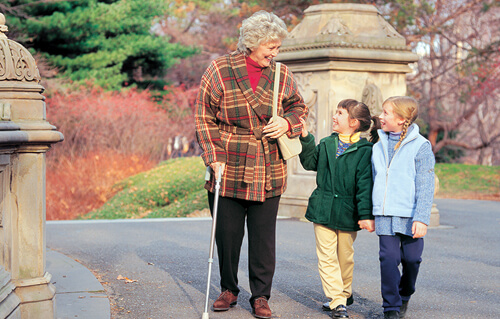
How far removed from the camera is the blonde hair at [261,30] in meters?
4.22

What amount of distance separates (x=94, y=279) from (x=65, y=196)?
941 cm

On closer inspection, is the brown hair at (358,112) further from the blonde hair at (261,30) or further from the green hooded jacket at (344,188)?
the blonde hair at (261,30)

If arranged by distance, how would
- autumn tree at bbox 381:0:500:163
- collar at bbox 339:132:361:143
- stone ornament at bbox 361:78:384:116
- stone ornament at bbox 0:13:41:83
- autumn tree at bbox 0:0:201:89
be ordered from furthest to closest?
1. autumn tree at bbox 0:0:201:89
2. autumn tree at bbox 381:0:500:163
3. stone ornament at bbox 361:78:384:116
4. collar at bbox 339:132:361:143
5. stone ornament at bbox 0:13:41:83

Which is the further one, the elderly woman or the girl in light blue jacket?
the elderly woman

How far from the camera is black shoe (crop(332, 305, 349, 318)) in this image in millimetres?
4332

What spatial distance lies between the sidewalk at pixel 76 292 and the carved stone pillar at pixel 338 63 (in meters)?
4.02

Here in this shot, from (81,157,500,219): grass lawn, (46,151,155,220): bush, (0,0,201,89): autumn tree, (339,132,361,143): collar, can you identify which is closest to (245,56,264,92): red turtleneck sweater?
(339,132,361,143): collar

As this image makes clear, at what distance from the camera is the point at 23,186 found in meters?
3.76

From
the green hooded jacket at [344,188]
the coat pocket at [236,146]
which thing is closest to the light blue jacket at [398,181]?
the green hooded jacket at [344,188]

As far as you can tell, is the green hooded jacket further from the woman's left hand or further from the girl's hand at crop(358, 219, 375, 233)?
the woman's left hand

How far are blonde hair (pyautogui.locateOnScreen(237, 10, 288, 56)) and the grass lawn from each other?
6.49m

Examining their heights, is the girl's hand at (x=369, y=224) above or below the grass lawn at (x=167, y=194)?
above

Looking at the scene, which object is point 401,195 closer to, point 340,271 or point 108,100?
point 340,271

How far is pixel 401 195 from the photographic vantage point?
4.20 m
